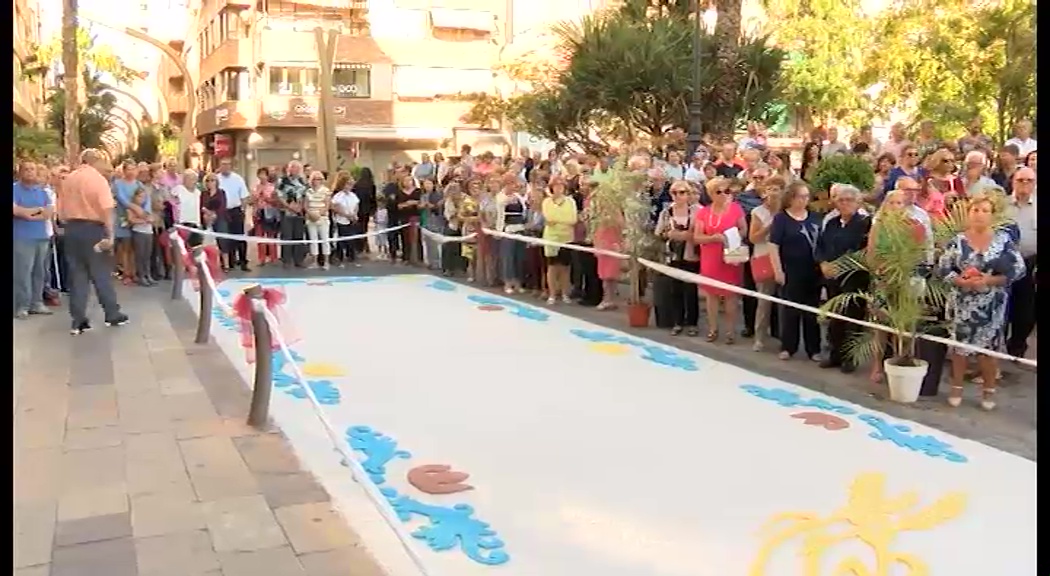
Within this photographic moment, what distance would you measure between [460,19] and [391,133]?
545 centimetres

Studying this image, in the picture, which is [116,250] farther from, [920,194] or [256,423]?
[920,194]

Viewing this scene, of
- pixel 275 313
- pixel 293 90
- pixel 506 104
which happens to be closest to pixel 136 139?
pixel 293 90

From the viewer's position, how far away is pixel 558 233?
444 inches

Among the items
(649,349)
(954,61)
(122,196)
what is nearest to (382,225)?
(122,196)

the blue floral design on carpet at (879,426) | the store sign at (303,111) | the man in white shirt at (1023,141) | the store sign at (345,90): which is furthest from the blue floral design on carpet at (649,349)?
the store sign at (303,111)

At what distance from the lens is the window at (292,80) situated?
137 feet

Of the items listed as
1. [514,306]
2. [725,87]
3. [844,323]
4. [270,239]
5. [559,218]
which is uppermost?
[725,87]

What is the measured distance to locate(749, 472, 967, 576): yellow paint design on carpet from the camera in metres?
4.12

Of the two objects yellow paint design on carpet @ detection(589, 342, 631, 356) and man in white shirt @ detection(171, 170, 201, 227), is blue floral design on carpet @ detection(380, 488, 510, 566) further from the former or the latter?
man in white shirt @ detection(171, 170, 201, 227)

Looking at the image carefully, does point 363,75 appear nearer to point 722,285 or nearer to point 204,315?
point 204,315

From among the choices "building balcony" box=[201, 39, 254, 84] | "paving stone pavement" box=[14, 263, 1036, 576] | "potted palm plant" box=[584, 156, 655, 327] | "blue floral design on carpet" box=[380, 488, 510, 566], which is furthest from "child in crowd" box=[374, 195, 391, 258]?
"building balcony" box=[201, 39, 254, 84]

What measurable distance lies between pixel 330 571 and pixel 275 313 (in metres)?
2.86

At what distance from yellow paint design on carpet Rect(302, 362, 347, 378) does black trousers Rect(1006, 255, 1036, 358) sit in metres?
4.63

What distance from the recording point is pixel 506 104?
114 ft
